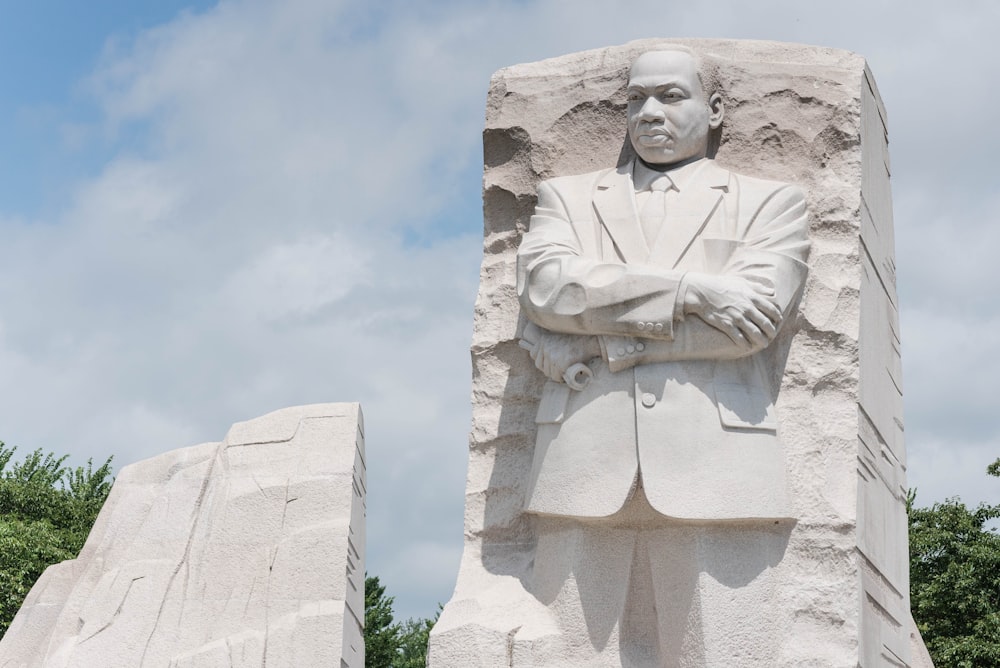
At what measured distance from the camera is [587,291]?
5.70 m

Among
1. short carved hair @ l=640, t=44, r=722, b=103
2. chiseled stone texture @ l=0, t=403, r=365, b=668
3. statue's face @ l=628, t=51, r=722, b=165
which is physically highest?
short carved hair @ l=640, t=44, r=722, b=103

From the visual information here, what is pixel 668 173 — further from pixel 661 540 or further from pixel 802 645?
pixel 802 645

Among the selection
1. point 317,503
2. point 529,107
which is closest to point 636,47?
point 529,107

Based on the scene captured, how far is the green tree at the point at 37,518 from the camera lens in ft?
53.9

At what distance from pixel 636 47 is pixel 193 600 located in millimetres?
4256

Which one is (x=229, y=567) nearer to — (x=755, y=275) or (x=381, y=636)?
(x=755, y=275)

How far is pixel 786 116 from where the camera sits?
20.6 ft

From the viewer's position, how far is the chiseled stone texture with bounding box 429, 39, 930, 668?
5668 mm

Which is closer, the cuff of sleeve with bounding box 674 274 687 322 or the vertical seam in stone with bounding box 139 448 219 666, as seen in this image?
the cuff of sleeve with bounding box 674 274 687 322

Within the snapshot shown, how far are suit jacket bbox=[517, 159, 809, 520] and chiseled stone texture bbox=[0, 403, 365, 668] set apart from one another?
10.0 ft

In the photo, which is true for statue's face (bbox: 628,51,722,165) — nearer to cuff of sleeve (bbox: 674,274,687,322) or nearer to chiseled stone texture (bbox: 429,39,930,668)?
chiseled stone texture (bbox: 429,39,930,668)

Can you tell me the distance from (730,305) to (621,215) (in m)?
0.64

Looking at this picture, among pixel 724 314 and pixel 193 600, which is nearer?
pixel 724 314

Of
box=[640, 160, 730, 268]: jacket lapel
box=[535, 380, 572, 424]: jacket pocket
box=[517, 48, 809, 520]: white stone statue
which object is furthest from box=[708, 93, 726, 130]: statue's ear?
box=[535, 380, 572, 424]: jacket pocket
